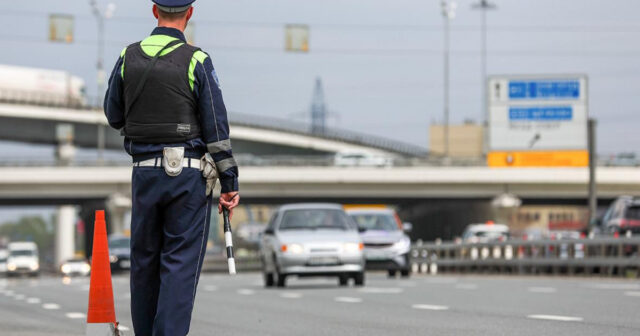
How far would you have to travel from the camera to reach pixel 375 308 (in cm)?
1569

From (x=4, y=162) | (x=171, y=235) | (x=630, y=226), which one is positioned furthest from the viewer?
(x=4, y=162)

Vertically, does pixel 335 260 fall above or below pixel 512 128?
below

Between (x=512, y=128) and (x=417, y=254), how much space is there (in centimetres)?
1284

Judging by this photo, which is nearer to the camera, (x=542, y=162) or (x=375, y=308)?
(x=375, y=308)

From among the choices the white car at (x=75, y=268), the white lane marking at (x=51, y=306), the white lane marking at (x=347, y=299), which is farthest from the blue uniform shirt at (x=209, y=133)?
the white car at (x=75, y=268)

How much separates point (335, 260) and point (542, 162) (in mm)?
29984

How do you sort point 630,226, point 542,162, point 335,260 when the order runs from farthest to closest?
point 542,162
point 630,226
point 335,260

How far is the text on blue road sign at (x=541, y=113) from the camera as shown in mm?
53219

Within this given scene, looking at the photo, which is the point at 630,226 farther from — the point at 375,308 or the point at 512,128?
the point at 512,128

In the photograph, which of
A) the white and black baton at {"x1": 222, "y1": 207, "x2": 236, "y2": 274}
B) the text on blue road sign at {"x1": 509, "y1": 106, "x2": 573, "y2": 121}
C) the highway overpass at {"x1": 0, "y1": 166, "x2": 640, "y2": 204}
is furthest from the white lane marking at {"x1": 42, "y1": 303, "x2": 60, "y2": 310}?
the highway overpass at {"x1": 0, "y1": 166, "x2": 640, "y2": 204}

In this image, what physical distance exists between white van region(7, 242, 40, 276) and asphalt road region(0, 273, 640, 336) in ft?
172

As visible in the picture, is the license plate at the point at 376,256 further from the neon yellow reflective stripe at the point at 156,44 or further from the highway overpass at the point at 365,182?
the highway overpass at the point at 365,182

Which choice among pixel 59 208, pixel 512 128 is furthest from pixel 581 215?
pixel 512 128

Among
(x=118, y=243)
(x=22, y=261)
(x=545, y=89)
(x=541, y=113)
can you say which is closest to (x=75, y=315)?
(x=118, y=243)
